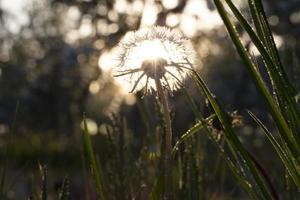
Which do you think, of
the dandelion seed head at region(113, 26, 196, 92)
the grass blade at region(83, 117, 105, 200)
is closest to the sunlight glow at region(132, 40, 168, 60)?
the dandelion seed head at region(113, 26, 196, 92)

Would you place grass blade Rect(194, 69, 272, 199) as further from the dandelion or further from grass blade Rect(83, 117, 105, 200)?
grass blade Rect(83, 117, 105, 200)

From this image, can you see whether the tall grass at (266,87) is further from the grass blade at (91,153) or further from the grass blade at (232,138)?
the grass blade at (91,153)

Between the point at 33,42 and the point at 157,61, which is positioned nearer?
the point at 157,61

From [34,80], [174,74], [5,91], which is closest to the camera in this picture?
[174,74]

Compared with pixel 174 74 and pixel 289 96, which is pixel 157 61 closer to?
pixel 174 74

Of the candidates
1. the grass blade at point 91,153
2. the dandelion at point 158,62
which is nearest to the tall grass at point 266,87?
the dandelion at point 158,62

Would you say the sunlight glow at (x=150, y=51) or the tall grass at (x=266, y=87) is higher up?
the sunlight glow at (x=150, y=51)

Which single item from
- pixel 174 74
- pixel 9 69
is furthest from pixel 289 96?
pixel 9 69

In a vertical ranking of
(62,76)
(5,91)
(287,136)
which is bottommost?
(287,136)
